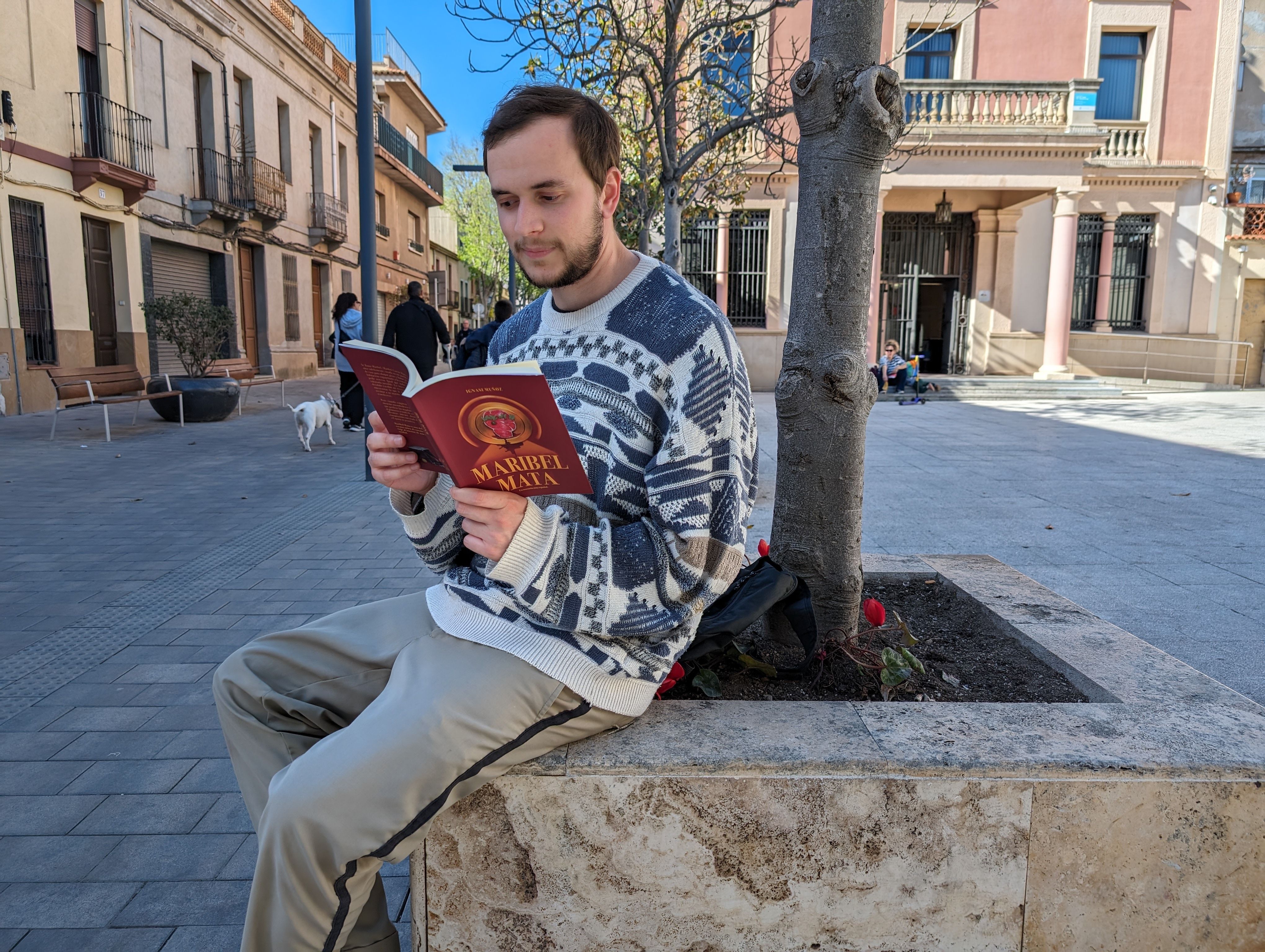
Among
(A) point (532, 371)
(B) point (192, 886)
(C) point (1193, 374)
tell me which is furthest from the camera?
(C) point (1193, 374)

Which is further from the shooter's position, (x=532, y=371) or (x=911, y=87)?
(x=911, y=87)

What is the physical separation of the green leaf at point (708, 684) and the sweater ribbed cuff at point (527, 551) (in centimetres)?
73

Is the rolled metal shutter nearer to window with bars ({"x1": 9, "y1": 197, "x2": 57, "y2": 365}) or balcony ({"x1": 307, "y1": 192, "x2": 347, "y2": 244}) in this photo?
window with bars ({"x1": 9, "y1": 197, "x2": 57, "y2": 365})

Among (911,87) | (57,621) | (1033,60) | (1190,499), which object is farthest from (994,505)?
(1033,60)

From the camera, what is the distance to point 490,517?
155 cm

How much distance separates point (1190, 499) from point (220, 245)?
19.3 meters

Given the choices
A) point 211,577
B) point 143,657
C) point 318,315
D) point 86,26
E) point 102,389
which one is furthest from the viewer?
point 318,315

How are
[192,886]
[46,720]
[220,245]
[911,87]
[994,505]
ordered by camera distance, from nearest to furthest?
[192,886] → [46,720] → [994,505] → [911,87] → [220,245]

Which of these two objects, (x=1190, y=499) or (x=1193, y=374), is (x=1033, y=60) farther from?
(x=1190, y=499)

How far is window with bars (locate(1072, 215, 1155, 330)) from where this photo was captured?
21688 mm

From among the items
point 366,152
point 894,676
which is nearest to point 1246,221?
point 366,152

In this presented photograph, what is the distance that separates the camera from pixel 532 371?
1.32m

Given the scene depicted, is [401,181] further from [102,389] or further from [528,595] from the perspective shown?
[528,595]

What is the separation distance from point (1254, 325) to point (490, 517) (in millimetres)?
27184
